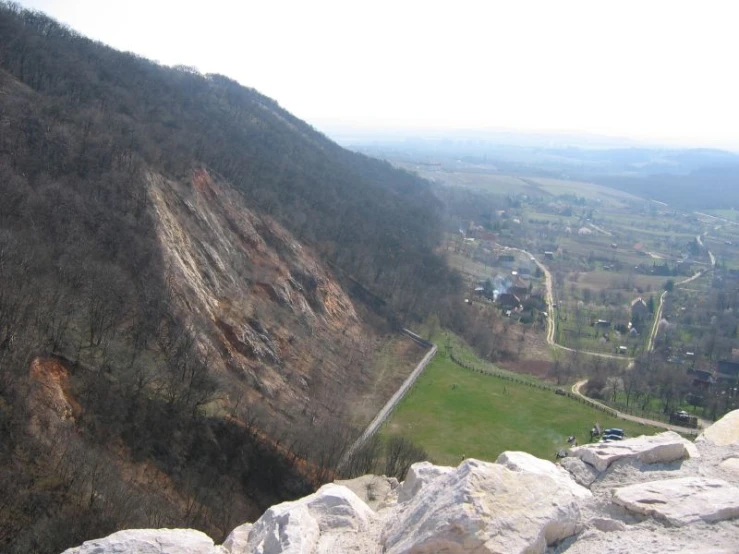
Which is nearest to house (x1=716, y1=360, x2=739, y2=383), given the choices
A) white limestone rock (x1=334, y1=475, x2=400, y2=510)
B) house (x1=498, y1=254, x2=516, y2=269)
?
house (x1=498, y1=254, x2=516, y2=269)

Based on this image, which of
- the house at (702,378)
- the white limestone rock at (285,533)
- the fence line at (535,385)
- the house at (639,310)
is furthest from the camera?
the house at (639,310)

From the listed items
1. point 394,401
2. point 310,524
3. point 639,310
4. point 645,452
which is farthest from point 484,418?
point 639,310

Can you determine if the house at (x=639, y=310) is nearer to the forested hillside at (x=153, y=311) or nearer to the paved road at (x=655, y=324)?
the paved road at (x=655, y=324)

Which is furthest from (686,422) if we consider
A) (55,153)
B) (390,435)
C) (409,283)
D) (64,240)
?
(55,153)

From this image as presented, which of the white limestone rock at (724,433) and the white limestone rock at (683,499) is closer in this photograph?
the white limestone rock at (683,499)

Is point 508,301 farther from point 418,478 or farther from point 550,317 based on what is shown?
point 418,478

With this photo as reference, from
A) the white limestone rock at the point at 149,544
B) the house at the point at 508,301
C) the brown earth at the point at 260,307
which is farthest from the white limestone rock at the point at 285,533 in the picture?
the house at the point at 508,301
